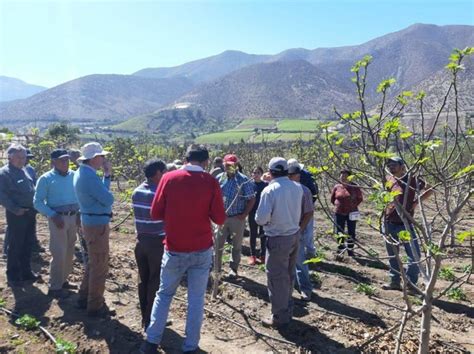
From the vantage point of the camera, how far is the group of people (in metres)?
4.05

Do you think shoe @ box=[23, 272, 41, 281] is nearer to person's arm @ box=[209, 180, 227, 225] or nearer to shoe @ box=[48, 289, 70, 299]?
shoe @ box=[48, 289, 70, 299]

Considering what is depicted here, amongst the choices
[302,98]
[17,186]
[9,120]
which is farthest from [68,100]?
[17,186]

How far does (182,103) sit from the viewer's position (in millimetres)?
135000

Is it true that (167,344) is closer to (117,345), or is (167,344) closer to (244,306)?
(117,345)

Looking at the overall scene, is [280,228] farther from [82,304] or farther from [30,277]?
[30,277]

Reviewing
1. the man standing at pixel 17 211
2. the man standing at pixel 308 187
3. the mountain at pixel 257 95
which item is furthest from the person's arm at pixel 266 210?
the mountain at pixel 257 95

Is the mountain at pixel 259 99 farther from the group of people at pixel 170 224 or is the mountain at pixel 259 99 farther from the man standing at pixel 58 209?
the man standing at pixel 58 209

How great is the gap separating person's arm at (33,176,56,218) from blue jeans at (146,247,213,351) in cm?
219

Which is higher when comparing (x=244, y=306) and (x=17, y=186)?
(x=17, y=186)

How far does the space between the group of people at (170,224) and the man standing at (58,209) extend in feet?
0.04

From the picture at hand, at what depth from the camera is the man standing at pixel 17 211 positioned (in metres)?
6.08

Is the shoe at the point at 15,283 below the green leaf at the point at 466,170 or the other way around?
below

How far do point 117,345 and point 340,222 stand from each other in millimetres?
5193

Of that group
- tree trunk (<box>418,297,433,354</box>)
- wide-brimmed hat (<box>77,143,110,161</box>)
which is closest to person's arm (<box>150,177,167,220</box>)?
wide-brimmed hat (<box>77,143,110,161</box>)
